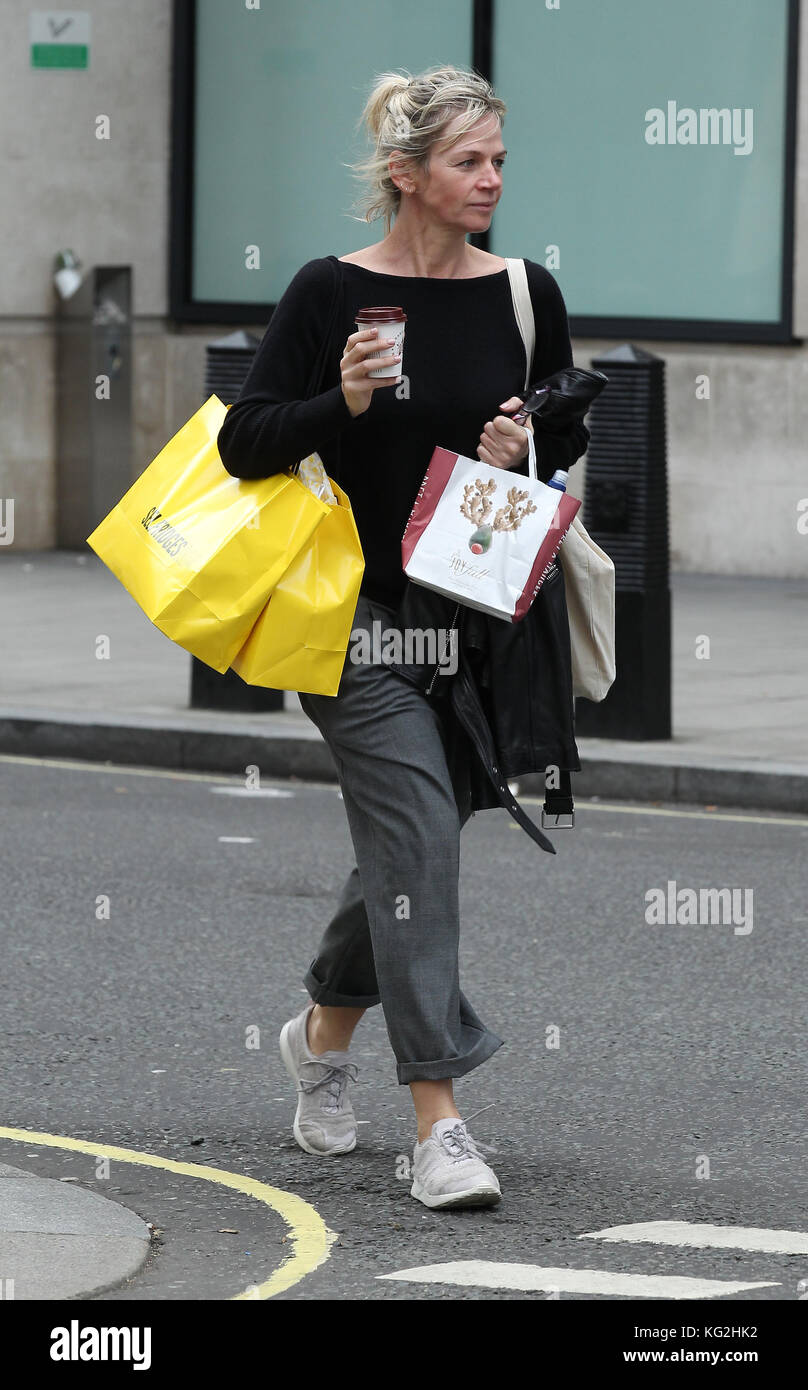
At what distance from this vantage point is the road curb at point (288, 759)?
9258mm

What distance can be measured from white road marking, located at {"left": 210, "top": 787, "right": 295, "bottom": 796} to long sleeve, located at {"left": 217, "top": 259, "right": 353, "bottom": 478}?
503 cm

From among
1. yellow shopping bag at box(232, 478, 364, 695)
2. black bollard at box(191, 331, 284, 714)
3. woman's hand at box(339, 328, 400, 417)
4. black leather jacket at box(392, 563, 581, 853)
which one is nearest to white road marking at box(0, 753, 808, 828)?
black bollard at box(191, 331, 284, 714)

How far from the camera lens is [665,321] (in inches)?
634

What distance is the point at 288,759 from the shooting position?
988 centimetres

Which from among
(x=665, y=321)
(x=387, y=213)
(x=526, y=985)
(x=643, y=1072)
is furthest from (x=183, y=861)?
(x=665, y=321)

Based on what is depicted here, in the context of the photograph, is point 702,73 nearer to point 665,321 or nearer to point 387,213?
point 665,321

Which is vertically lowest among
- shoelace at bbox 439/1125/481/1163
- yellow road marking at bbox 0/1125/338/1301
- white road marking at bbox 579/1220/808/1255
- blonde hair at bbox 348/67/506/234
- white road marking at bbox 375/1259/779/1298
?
yellow road marking at bbox 0/1125/338/1301

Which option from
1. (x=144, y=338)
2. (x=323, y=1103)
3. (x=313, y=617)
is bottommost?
(x=323, y=1103)

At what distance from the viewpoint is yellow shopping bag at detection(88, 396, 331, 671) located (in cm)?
437

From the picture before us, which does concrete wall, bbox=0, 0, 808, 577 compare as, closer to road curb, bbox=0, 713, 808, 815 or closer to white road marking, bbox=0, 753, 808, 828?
road curb, bbox=0, 713, 808, 815

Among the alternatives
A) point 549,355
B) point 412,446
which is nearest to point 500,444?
point 412,446

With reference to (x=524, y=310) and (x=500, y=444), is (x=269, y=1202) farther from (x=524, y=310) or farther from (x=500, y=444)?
(x=524, y=310)

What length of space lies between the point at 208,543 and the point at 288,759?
5.51 metres
